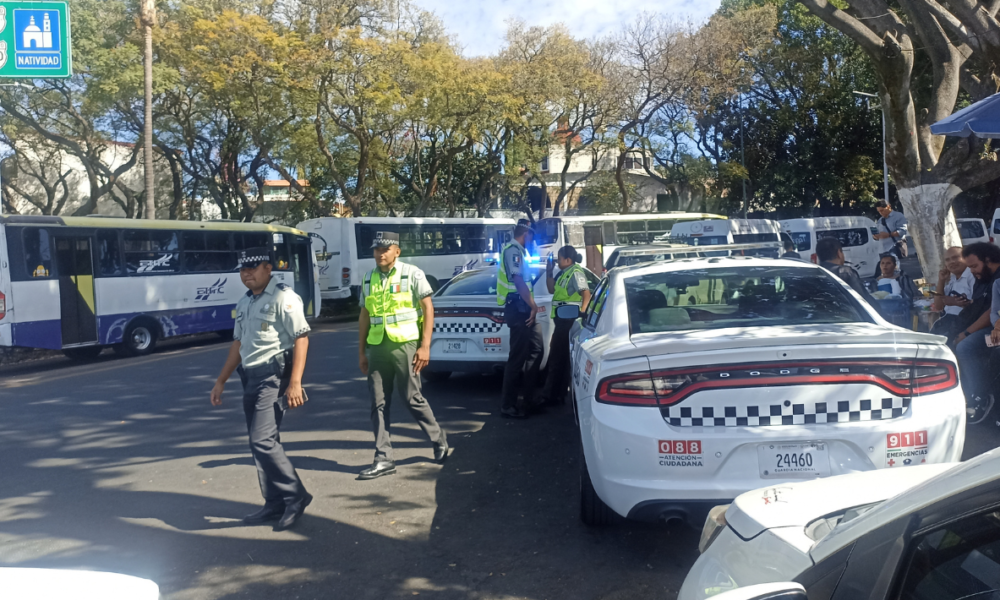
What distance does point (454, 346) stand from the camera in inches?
366

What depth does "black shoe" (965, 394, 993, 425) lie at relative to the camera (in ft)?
21.7

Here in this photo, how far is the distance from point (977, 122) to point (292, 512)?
18.5ft

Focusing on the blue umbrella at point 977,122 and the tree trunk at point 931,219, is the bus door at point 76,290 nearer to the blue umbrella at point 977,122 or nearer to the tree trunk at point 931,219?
the tree trunk at point 931,219

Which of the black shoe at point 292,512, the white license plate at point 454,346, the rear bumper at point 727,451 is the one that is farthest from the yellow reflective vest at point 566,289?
the rear bumper at point 727,451

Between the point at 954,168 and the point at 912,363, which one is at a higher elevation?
the point at 954,168

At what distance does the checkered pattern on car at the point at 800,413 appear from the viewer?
3.86 m

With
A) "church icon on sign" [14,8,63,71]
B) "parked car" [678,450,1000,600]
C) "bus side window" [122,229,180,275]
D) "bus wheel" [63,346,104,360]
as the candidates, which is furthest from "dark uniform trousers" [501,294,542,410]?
"bus side window" [122,229,180,275]

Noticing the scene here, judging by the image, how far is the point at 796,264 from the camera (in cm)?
542

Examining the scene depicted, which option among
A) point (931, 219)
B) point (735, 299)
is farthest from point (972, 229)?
point (735, 299)

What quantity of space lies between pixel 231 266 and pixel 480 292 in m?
10.2

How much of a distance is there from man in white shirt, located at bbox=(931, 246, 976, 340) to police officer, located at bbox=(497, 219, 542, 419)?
375 centimetres

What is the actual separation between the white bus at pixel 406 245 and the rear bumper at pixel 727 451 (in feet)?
58.6

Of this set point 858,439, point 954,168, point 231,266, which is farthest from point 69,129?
point 858,439

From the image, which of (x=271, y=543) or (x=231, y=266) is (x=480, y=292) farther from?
(x=231, y=266)
